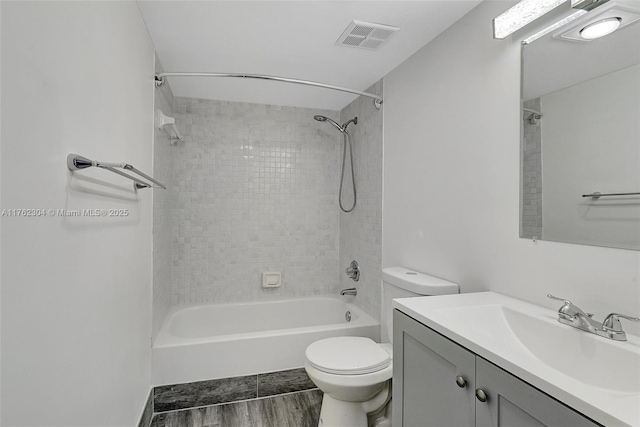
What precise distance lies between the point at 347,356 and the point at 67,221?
1462mm

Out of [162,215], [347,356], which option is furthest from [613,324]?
[162,215]

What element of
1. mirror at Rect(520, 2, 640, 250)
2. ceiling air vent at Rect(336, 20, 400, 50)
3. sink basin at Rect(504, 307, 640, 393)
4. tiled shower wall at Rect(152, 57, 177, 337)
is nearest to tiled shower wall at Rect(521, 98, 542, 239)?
mirror at Rect(520, 2, 640, 250)

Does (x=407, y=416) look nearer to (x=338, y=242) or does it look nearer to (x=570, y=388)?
(x=570, y=388)

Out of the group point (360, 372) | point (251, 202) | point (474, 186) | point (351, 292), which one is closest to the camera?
point (474, 186)

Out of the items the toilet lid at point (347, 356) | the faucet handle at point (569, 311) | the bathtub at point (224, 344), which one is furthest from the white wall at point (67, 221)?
the faucet handle at point (569, 311)

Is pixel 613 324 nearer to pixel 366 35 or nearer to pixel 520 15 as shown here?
pixel 520 15

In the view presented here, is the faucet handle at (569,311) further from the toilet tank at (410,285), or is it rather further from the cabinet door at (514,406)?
the toilet tank at (410,285)

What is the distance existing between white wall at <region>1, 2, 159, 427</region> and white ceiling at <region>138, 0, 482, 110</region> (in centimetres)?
32

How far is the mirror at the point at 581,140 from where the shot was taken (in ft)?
3.30

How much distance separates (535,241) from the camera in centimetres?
130

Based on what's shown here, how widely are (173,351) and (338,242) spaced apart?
1.78 meters

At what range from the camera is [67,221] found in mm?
946

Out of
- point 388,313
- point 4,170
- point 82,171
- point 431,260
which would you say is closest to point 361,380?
point 388,313

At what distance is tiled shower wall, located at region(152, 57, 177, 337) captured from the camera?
84.2 inches
